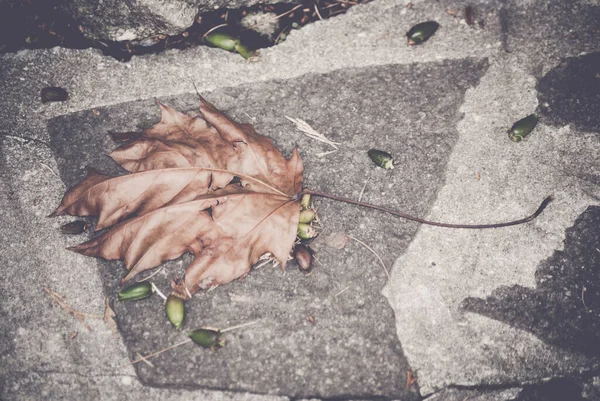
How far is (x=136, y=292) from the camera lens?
5.06 feet

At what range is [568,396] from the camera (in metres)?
1.51

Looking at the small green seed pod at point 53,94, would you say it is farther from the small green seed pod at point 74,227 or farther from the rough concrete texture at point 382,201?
the small green seed pod at point 74,227

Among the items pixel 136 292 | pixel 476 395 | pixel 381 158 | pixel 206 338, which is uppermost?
pixel 381 158

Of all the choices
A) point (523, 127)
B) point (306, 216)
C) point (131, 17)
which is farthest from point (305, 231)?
point (131, 17)

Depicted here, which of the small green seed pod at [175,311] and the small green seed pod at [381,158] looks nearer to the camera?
the small green seed pod at [175,311]

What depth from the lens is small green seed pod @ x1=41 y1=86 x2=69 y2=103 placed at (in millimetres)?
1789

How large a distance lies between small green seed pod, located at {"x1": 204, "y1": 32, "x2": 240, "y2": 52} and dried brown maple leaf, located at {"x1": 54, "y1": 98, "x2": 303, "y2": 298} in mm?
515

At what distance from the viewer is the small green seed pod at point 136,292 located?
5.06 feet

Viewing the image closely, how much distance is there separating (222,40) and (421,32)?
93 centimetres

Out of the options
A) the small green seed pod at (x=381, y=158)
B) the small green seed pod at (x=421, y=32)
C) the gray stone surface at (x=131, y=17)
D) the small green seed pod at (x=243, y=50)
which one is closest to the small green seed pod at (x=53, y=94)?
the gray stone surface at (x=131, y=17)

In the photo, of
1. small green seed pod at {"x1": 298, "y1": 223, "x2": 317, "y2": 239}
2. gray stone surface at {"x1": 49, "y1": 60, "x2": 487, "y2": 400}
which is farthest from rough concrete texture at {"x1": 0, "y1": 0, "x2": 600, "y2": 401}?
small green seed pod at {"x1": 298, "y1": 223, "x2": 317, "y2": 239}

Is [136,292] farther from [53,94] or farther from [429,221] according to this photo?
[429,221]

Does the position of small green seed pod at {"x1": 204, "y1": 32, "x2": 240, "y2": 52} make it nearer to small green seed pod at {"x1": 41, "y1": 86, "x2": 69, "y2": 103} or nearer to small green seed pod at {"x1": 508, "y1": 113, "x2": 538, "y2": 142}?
small green seed pod at {"x1": 41, "y1": 86, "x2": 69, "y2": 103}

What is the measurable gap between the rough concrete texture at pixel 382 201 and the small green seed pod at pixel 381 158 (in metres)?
0.04
